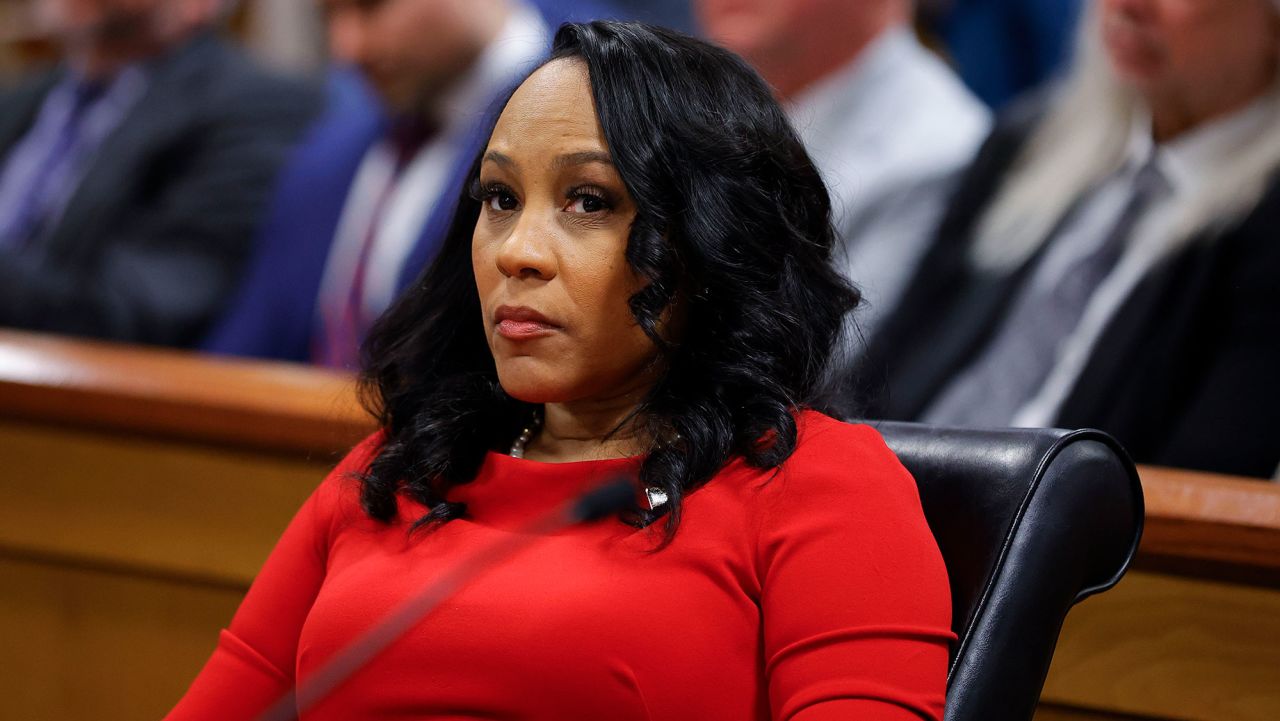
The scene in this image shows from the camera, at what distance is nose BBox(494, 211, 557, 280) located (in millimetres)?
928

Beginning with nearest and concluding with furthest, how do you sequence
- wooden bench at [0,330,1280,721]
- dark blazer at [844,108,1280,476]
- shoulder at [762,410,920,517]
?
1. shoulder at [762,410,920,517]
2. dark blazer at [844,108,1280,476]
3. wooden bench at [0,330,1280,721]

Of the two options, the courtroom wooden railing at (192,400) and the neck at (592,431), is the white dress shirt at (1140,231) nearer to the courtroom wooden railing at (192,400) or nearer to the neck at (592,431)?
the courtroom wooden railing at (192,400)

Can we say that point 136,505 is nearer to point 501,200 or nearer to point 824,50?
point 501,200

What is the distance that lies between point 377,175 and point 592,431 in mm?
1252

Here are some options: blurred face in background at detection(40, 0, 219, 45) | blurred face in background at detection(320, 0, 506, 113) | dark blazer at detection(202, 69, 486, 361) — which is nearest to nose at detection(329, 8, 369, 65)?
blurred face in background at detection(320, 0, 506, 113)

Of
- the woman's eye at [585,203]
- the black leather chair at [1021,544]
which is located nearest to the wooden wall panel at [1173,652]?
the black leather chair at [1021,544]

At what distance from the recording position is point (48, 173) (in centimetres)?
254

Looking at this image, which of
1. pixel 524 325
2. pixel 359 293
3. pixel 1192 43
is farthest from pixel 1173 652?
pixel 359 293

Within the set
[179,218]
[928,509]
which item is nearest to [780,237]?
[928,509]

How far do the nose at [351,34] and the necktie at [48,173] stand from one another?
594 mm

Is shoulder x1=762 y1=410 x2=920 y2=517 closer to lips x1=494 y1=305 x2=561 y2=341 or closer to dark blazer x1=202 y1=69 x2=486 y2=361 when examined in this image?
lips x1=494 y1=305 x2=561 y2=341

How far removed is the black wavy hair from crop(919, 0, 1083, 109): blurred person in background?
138cm

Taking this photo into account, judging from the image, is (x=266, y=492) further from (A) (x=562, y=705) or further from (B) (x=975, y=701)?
(B) (x=975, y=701)

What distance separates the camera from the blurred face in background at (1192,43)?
1.52 meters
